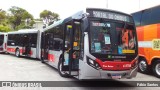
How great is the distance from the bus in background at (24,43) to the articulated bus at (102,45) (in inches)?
509

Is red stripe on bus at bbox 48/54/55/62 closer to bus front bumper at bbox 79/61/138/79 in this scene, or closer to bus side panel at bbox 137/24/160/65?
bus side panel at bbox 137/24/160/65

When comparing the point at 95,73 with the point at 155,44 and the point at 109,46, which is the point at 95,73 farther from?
the point at 155,44

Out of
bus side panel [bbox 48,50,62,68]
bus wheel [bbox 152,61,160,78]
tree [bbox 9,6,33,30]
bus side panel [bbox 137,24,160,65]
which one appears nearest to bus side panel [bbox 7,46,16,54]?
bus side panel [bbox 48,50,62,68]

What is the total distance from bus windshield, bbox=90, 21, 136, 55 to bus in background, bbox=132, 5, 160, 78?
3272mm

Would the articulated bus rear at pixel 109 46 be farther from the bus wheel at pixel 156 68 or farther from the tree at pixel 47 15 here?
the tree at pixel 47 15

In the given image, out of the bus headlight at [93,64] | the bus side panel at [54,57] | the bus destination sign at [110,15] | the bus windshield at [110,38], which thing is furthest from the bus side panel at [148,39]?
the bus headlight at [93,64]

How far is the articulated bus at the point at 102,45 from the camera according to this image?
28.4ft

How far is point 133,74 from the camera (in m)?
9.30

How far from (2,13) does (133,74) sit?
2650 inches

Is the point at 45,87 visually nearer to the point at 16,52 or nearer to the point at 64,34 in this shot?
the point at 64,34

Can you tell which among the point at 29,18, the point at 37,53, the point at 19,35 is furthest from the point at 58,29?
the point at 29,18

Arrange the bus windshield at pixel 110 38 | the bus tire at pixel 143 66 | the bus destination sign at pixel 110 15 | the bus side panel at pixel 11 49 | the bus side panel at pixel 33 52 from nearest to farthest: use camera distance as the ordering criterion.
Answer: the bus windshield at pixel 110 38
the bus destination sign at pixel 110 15
the bus tire at pixel 143 66
the bus side panel at pixel 33 52
the bus side panel at pixel 11 49

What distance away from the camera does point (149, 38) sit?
12.9 m

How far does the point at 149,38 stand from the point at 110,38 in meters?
4.59
